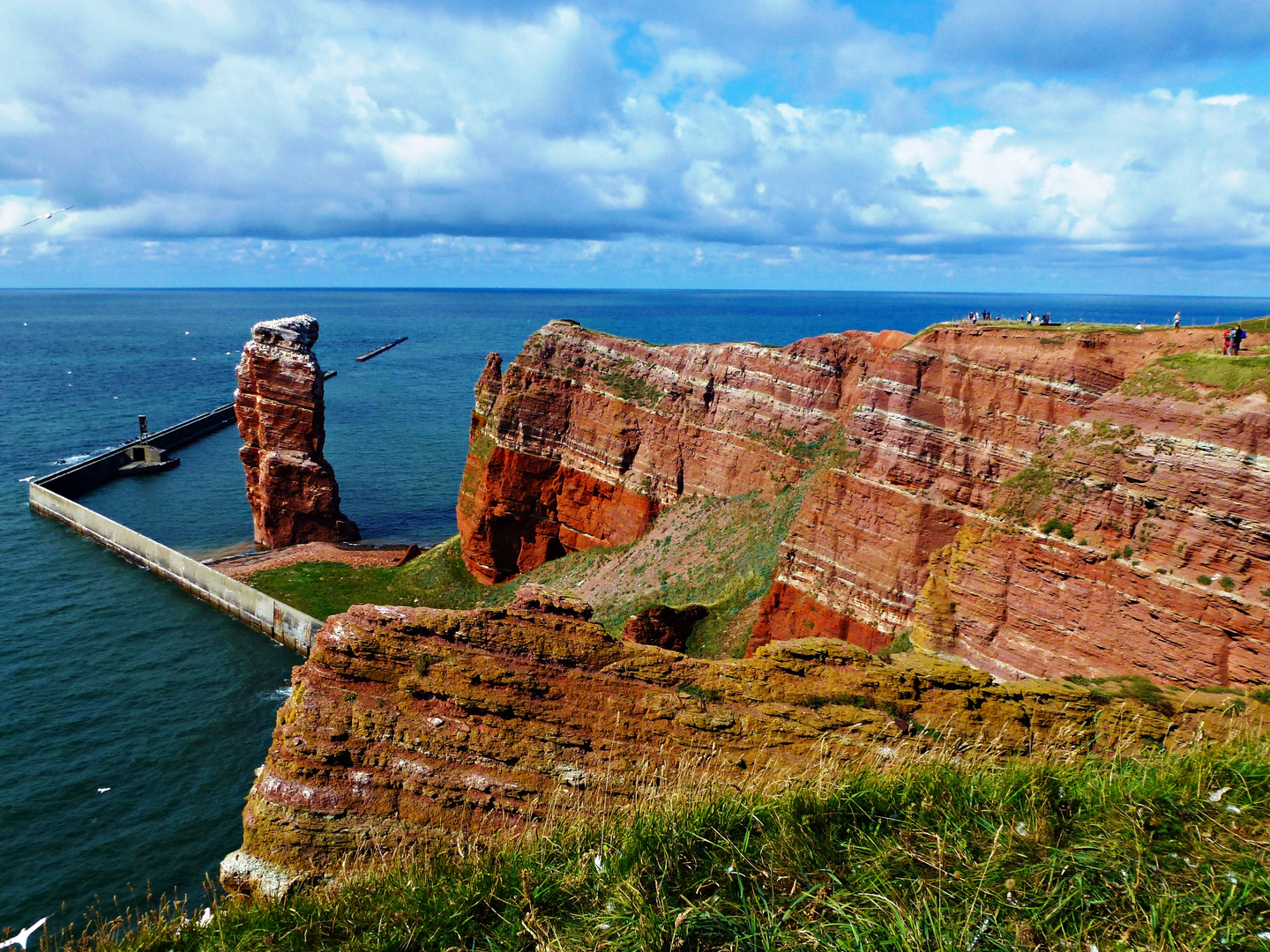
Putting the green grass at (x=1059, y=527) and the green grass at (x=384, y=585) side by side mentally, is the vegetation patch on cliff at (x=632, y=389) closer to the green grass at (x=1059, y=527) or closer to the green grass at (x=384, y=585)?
the green grass at (x=384, y=585)

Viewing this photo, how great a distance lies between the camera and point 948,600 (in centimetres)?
2367

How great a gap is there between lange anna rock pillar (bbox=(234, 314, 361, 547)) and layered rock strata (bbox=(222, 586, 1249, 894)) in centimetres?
4253

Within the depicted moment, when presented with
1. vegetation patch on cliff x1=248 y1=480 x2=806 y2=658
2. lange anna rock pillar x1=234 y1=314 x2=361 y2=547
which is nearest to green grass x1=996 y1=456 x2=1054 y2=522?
vegetation patch on cliff x1=248 y1=480 x2=806 y2=658

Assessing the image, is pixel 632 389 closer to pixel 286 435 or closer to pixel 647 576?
pixel 647 576

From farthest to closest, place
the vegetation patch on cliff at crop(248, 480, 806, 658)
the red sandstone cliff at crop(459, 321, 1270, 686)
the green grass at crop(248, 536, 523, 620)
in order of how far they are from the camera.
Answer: the green grass at crop(248, 536, 523, 620), the vegetation patch on cliff at crop(248, 480, 806, 658), the red sandstone cliff at crop(459, 321, 1270, 686)

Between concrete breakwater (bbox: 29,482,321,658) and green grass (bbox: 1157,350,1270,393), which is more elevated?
green grass (bbox: 1157,350,1270,393)

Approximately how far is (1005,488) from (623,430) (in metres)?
24.7

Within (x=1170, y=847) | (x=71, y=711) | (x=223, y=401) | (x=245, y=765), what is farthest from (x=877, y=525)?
(x=223, y=401)

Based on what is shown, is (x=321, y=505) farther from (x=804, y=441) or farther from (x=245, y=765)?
(x=804, y=441)

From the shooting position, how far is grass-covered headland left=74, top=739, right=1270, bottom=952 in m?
8.06

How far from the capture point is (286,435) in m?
56.0

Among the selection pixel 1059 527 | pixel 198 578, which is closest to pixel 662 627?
pixel 1059 527

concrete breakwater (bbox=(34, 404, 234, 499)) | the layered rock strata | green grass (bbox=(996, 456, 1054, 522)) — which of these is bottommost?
concrete breakwater (bbox=(34, 404, 234, 499))

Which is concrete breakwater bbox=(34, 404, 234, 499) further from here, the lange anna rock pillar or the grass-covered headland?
the grass-covered headland
